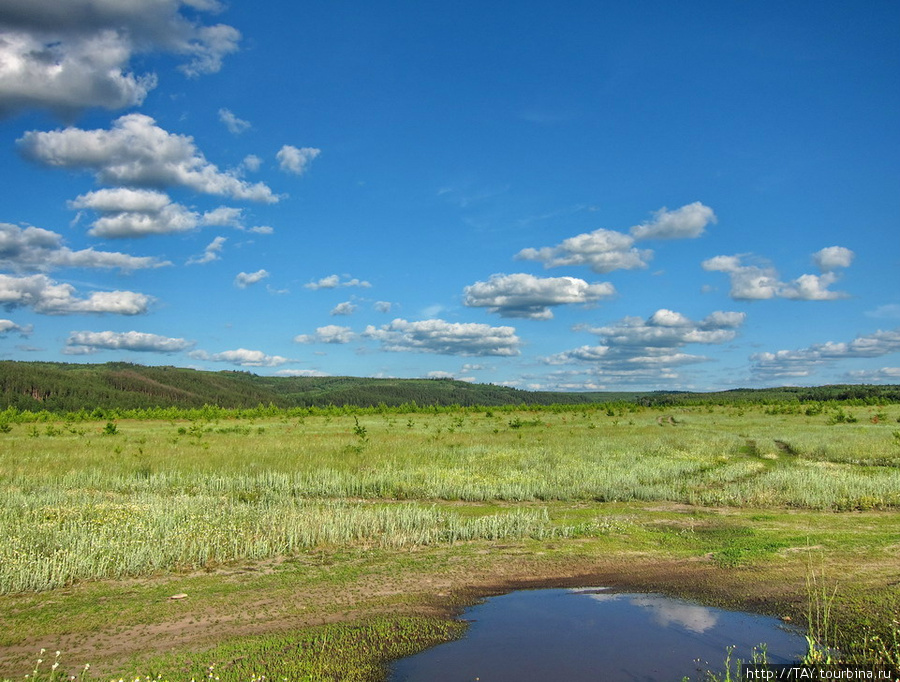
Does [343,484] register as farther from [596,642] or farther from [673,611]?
[596,642]

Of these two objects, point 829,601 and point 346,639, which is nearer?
point 346,639

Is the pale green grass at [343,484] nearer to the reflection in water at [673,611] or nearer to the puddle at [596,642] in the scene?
the reflection in water at [673,611]

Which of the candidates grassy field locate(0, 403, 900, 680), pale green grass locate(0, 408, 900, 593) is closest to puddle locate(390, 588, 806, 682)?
grassy field locate(0, 403, 900, 680)

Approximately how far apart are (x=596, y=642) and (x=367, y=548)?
671 centimetres

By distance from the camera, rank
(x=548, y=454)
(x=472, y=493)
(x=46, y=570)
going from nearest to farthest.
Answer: (x=46, y=570) → (x=472, y=493) → (x=548, y=454)

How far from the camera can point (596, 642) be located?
9070mm

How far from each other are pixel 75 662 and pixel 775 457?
35234 millimetres

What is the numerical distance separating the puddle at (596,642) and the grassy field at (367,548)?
21.1 inches

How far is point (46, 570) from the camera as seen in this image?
11125 millimetres

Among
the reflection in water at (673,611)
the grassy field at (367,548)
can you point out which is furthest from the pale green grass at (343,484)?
the reflection in water at (673,611)

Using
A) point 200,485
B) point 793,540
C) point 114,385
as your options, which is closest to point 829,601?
point 793,540

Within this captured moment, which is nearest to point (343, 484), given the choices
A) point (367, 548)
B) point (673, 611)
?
point (367, 548)

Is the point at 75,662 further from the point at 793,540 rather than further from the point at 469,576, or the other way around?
the point at 793,540

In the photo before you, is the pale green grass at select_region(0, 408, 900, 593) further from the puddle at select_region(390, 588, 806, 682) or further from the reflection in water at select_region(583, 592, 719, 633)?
the puddle at select_region(390, 588, 806, 682)
